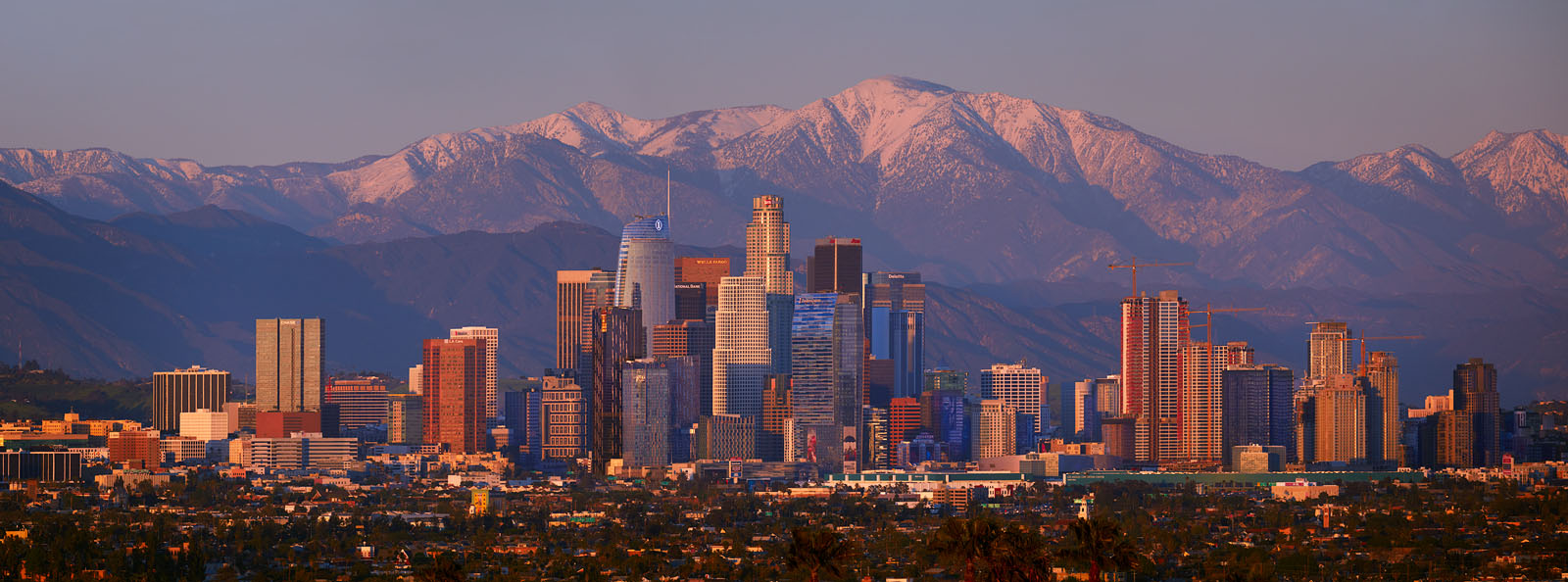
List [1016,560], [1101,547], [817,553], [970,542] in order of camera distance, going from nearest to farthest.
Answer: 1. [1016,560]
2. [970,542]
3. [1101,547]
4. [817,553]

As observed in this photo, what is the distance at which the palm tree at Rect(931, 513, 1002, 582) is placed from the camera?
101 meters

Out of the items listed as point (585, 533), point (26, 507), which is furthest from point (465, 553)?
point (26, 507)

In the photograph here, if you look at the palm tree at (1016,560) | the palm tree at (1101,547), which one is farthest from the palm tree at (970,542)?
the palm tree at (1101,547)

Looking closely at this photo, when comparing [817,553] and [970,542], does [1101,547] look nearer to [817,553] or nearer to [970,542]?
[970,542]

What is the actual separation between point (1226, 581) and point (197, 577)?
53.2m

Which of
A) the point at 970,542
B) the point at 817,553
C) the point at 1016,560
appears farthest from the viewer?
the point at 817,553

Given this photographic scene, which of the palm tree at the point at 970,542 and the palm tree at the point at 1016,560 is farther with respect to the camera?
the palm tree at the point at 970,542

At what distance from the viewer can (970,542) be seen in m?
101

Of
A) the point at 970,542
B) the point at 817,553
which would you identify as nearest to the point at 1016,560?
the point at 970,542

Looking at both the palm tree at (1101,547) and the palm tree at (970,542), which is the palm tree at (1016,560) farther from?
the palm tree at (1101,547)

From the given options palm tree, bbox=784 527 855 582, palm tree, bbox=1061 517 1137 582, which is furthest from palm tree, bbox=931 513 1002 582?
palm tree, bbox=784 527 855 582

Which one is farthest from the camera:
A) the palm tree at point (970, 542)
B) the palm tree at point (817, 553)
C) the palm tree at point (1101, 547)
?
the palm tree at point (817, 553)

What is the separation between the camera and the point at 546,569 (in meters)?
155

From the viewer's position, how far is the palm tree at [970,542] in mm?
100625
